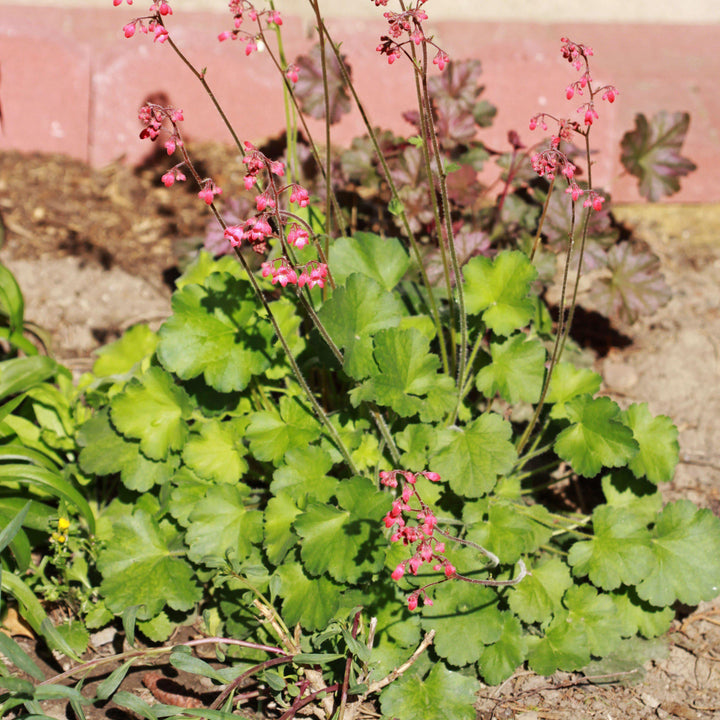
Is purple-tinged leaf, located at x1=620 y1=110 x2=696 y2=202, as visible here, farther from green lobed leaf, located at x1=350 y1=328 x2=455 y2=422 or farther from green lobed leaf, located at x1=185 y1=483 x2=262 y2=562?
green lobed leaf, located at x1=185 y1=483 x2=262 y2=562

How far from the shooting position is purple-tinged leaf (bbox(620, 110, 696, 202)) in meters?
3.01

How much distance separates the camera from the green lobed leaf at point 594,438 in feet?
7.47

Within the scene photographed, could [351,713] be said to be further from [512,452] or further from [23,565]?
[23,565]

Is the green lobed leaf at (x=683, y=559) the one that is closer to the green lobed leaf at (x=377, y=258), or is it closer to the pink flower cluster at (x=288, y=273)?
the green lobed leaf at (x=377, y=258)

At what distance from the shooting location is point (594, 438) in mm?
2326

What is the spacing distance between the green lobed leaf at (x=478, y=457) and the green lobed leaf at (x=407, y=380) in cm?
9

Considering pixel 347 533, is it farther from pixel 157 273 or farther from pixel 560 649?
pixel 157 273

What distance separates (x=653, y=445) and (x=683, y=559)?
303mm

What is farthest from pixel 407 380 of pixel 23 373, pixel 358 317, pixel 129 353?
pixel 23 373

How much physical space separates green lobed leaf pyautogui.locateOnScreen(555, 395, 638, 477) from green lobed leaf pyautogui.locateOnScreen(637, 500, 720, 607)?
23 cm

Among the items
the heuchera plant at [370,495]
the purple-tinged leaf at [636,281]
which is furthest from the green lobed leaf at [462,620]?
the purple-tinged leaf at [636,281]

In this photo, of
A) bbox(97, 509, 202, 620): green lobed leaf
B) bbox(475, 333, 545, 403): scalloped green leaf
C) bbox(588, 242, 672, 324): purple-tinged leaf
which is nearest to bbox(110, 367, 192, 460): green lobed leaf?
bbox(97, 509, 202, 620): green lobed leaf

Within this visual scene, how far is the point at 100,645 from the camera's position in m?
2.40

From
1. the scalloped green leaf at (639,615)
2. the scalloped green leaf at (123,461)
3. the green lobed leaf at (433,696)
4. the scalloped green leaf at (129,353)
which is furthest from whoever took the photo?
the scalloped green leaf at (129,353)
